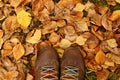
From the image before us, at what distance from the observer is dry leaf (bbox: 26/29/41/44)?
8.60 ft

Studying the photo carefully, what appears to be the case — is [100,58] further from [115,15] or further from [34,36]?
[34,36]

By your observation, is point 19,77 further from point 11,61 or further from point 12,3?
point 12,3

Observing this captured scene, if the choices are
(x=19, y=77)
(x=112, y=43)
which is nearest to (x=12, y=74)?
(x=19, y=77)

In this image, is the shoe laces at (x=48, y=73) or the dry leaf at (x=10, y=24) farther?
the dry leaf at (x=10, y=24)

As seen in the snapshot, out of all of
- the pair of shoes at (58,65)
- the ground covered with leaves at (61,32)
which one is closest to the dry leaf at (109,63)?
the ground covered with leaves at (61,32)

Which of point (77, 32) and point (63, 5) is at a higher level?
point (63, 5)

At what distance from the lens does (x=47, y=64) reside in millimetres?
2562

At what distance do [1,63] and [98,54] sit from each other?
623mm

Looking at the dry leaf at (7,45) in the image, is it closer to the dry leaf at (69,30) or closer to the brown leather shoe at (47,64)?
the brown leather shoe at (47,64)

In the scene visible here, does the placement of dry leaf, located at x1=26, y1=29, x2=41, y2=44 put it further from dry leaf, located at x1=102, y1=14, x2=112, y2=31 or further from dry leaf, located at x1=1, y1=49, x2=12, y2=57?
dry leaf, located at x1=102, y1=14, x2=112, y2=31

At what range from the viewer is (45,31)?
2629 mm

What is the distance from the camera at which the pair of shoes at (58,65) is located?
254cm

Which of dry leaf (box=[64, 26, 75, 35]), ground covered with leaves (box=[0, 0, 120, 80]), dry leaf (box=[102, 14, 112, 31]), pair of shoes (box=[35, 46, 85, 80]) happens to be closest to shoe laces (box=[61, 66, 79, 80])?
pair of shoes (box=[35, 46, 85, 80])

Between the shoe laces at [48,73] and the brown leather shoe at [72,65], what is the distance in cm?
5
